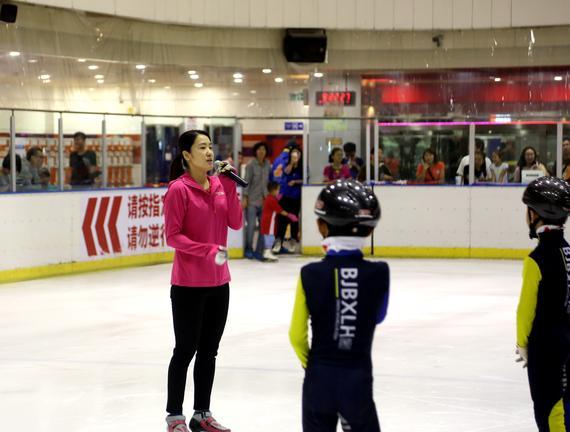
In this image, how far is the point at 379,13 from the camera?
49.9ft

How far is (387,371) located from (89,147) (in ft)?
22.2

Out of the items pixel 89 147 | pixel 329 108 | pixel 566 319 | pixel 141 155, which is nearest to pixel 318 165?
pixel 329 108

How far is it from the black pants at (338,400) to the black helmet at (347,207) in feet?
1.43

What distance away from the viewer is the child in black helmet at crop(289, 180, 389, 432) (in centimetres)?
312

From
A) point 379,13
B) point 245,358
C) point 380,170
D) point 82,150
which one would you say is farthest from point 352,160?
point 245,358

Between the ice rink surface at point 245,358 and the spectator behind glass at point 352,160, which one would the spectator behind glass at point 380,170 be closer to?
the spectator behind glass at point 352,160

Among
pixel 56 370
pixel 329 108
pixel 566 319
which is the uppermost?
pixel 329 108

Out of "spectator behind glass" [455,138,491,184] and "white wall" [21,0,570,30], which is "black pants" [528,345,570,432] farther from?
"white wall" [21,0,570,30]

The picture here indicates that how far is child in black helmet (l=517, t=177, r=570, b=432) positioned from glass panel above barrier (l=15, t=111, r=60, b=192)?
8480 millimetres

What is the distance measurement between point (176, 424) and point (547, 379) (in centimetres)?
182

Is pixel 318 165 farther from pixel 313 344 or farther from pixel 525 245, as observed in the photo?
pixel 313 344

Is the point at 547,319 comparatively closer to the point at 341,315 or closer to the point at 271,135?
the point at 341,315

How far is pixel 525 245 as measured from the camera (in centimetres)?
1395

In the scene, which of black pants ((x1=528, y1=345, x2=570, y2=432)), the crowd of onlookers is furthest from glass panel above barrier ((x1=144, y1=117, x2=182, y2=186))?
black pants ((x1=528, y1=345, x2=570, y2=432))
